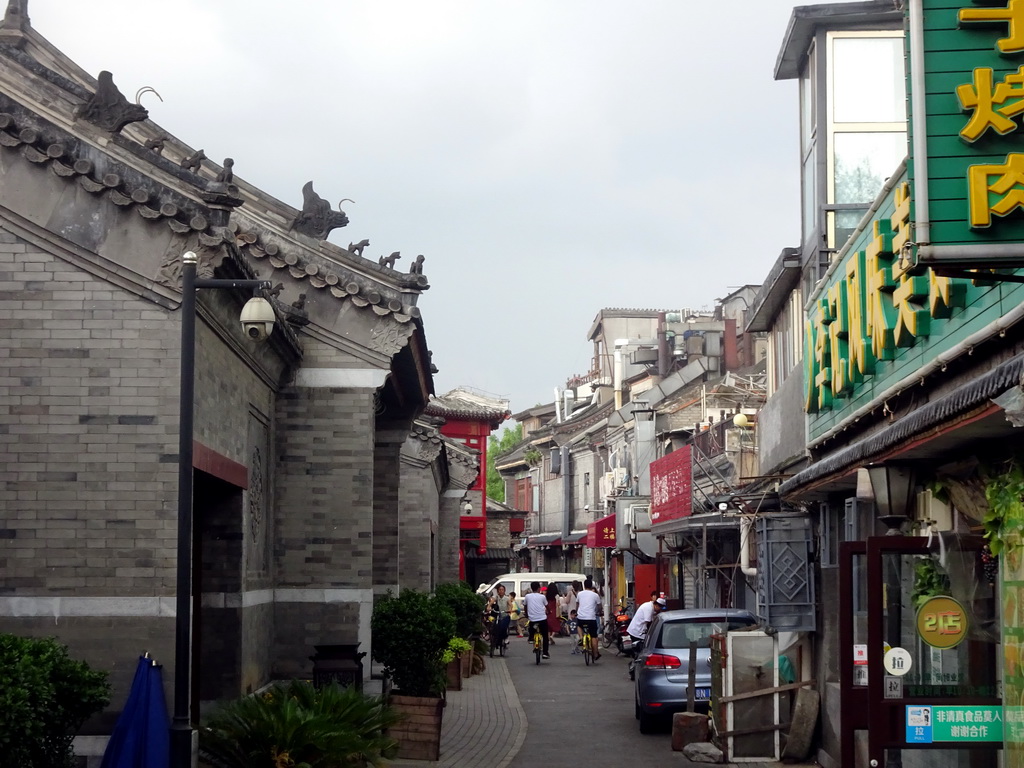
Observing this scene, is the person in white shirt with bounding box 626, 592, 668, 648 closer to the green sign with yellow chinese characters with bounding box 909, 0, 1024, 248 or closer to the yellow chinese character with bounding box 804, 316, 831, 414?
the yellow chinese character with bounding box 804, 316, 831, 414

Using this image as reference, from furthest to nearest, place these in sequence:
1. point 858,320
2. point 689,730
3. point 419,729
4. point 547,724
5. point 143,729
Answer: point 547,724, point 689,730, point 419,729, point 858,320, point 143,729

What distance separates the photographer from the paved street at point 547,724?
15.9m

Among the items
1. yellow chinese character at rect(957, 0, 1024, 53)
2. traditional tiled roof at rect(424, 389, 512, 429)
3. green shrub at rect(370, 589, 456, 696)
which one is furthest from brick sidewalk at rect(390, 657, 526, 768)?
traditional tiled roof at rect(424, 389, 512, 429)

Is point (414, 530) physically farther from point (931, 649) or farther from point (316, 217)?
point (931, 649)

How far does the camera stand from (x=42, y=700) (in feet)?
29.9

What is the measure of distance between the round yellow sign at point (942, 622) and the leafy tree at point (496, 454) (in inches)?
3234

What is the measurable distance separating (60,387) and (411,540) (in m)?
20.7

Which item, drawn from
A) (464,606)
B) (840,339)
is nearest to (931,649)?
(840,339)

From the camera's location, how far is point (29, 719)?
28.8ft

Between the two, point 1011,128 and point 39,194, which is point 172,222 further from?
A: point 1011,128

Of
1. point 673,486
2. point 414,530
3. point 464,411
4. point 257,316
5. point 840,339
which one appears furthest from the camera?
point 464,411

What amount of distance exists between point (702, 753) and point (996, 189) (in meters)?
9.77

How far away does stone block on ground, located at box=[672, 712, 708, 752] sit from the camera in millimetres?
16234

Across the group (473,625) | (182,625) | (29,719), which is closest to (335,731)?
(182,625)
